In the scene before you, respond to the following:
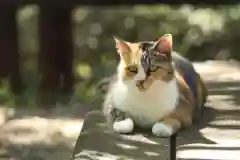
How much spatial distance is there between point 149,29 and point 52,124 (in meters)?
1.25

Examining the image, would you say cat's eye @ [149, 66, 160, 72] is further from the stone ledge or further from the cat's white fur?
the stone ledge

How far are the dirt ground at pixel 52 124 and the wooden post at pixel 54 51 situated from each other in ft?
0.62

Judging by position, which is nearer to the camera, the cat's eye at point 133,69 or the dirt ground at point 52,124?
the cat's eye at point 133,69

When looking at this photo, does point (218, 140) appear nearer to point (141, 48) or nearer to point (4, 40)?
point (141, 48)

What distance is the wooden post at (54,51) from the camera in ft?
9.10

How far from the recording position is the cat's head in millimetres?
1577

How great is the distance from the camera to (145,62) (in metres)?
1.58

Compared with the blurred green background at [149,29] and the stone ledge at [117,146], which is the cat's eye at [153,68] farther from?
the blurred green background at [149,29]

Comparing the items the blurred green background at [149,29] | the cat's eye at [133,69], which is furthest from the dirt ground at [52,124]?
the blurred green background at [149,29]

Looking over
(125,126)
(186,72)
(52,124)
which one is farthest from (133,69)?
(52,124)

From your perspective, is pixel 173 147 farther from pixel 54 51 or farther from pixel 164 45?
pixel 54 51

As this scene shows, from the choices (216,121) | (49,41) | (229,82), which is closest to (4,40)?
(49,41)

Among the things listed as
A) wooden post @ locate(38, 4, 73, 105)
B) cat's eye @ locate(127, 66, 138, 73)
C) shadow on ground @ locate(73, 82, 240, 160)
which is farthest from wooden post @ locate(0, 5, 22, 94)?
cat's eye @ locate(127, 66, 138, 73)

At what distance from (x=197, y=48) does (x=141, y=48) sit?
1.92 m
